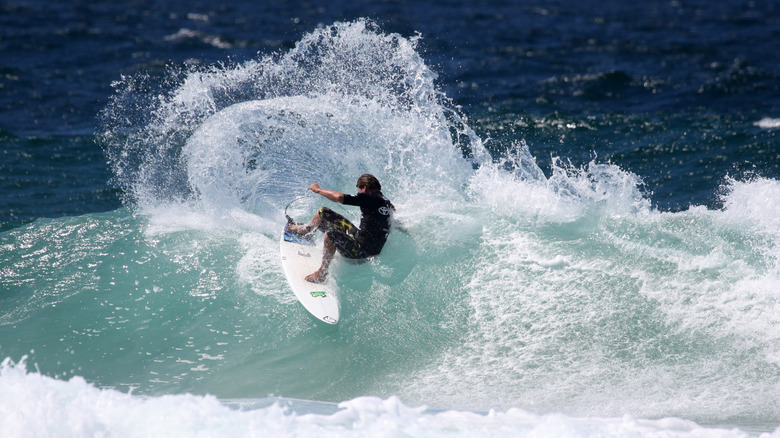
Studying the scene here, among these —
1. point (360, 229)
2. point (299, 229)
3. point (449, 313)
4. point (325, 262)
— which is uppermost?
point (360, 229)

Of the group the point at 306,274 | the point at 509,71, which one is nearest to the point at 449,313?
the point at 306,274

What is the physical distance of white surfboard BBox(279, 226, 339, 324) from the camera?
25.5 feet

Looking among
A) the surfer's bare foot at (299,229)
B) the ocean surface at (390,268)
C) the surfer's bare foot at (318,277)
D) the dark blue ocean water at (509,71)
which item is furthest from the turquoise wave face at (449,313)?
the dark blue ocean water at (509,71)

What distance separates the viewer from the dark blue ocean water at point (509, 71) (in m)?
13.1

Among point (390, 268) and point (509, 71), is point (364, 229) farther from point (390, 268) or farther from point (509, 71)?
point (509, 71)

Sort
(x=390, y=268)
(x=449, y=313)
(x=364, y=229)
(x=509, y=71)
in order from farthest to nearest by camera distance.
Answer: (x=509, y=71) → (x=390, y=268) → (x=364, y=229) → (x=449, y=313)

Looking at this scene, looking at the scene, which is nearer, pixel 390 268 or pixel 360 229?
pixel 360 229

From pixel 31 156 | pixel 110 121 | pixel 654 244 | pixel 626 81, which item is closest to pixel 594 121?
pixel 626 81

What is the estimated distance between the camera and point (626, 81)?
17.8 m

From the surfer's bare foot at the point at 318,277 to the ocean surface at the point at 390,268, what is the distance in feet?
1.02

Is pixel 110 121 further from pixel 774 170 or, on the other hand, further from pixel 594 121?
pixel 774 170

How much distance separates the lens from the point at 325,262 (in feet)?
27.2

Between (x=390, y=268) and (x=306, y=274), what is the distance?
112 centimetres

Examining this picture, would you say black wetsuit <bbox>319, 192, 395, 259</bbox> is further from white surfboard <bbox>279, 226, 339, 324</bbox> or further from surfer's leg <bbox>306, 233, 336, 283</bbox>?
white surfboard <bbox>279, 226, 339, 324</bbox>
